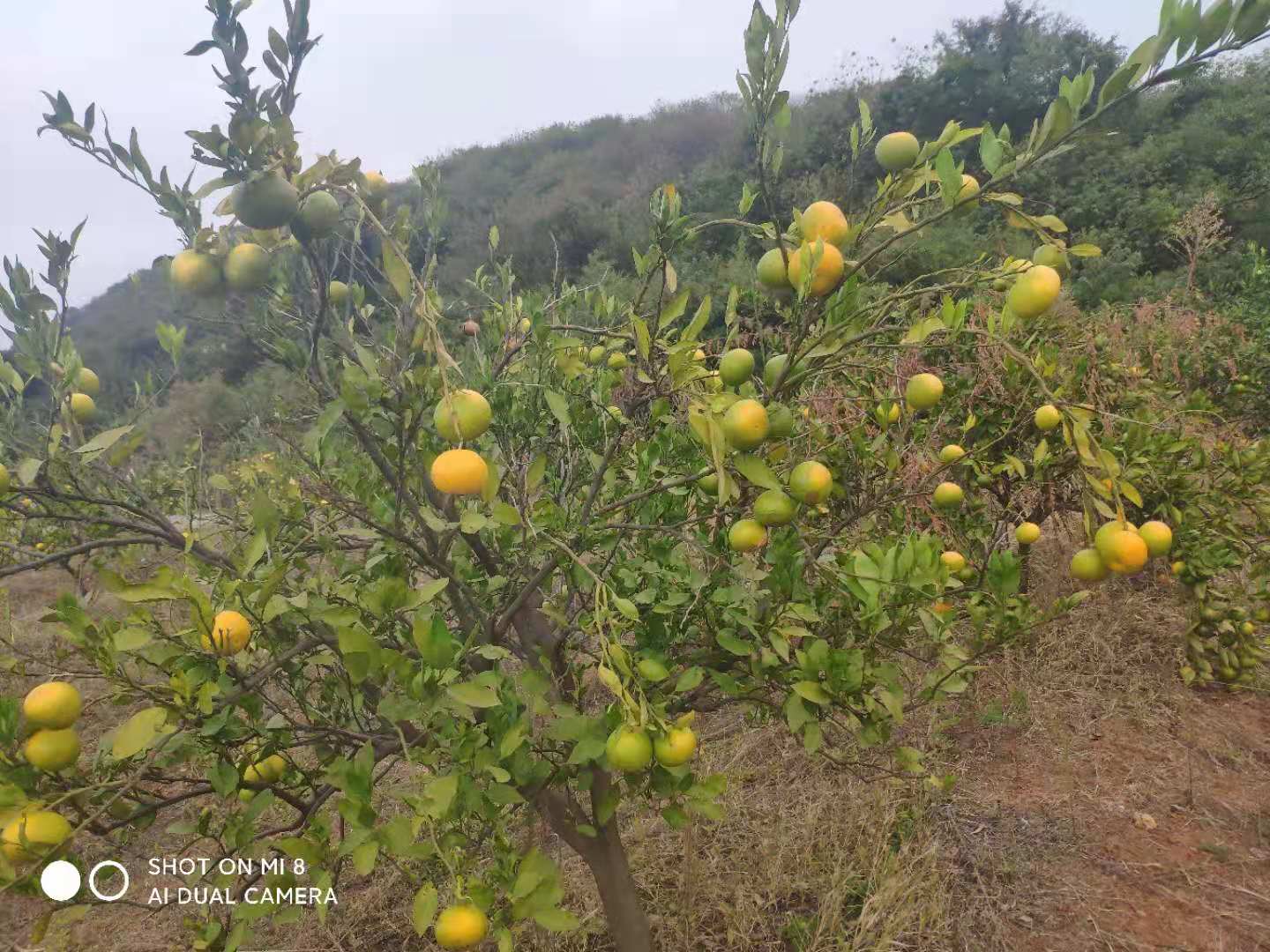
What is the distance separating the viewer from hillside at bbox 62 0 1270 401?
36.7ft

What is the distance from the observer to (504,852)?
3.59 ft

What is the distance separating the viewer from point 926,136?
662 inches

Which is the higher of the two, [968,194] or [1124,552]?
[968,194]

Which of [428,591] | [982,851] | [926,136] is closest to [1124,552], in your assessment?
[428,591]

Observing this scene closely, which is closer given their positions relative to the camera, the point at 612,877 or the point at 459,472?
the point at 459,472

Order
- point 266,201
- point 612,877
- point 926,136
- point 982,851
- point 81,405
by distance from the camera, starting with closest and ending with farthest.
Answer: point 266,201 < point 81,405 < point 612,877 < point 982,851 < point 926,136

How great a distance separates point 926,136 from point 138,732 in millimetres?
19704

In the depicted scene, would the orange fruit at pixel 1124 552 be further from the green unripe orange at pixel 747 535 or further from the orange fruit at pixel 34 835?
the orange fruit at pixel 34 835

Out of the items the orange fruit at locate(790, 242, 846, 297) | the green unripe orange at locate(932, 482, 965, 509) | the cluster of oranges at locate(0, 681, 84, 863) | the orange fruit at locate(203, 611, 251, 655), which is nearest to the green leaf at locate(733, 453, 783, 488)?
the orange fruit at locate(790, 242, 846, 297)

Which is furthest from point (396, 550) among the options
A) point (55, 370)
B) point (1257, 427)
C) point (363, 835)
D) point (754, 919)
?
point (1257, 427)

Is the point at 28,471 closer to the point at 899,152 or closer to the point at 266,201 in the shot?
the point at 266,201

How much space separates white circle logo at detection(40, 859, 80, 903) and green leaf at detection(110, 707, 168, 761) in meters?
0.21

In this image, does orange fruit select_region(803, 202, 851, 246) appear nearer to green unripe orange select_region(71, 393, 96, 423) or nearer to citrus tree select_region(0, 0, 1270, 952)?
citrus tree select_region(0, 0, 1270, 952)

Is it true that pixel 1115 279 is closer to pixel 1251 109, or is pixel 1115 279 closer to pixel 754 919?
pixel 1251 109
